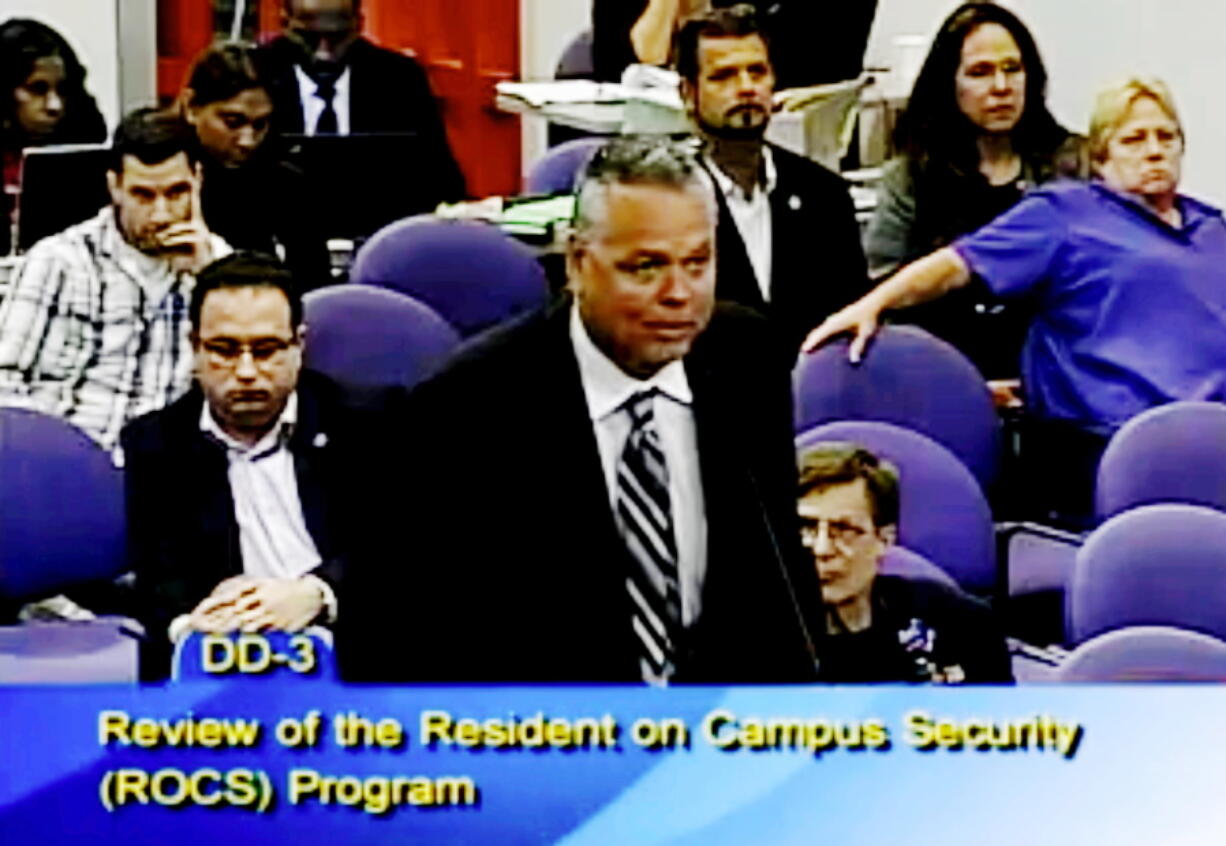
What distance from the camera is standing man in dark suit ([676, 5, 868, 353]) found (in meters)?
2.33

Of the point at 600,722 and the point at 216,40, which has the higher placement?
the point at 216,40

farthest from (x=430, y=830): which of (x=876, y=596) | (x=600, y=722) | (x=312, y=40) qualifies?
(x=312, y=40)

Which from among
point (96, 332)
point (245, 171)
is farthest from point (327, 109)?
point (96, 332)

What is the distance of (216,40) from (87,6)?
0.17m

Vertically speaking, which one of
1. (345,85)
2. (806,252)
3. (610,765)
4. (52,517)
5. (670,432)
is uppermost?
(345,85)

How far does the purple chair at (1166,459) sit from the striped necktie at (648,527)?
0.45m

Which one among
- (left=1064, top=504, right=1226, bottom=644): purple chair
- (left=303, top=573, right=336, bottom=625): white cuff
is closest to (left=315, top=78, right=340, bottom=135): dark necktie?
(left=303, top=573, right=336, bottom=625): white cuff

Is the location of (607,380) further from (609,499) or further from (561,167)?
(561,167)

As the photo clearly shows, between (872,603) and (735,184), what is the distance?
0.36m

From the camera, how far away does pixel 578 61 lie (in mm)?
2553

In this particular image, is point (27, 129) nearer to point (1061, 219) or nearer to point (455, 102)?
point (455, 102)

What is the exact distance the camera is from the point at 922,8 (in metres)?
2.55

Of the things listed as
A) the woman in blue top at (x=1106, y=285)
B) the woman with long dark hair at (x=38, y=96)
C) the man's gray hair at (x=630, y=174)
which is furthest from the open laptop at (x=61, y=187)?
the woman in blue top at (x=1106, y=285)

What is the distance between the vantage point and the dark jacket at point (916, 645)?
7.16 ft
